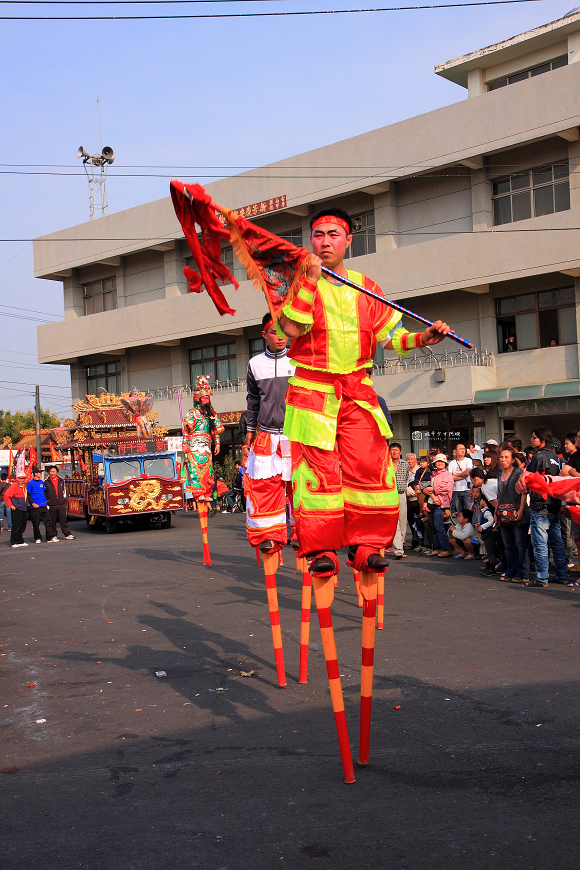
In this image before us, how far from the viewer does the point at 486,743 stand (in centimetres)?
413

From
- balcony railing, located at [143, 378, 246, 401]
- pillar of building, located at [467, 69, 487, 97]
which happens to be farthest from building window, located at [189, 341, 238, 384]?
pillar of building, located at [467, 69, 487, 97]

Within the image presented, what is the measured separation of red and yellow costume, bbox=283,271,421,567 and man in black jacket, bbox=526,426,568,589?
5.86 m

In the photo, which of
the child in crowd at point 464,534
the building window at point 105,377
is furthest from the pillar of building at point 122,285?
the child in crowd at point 464,534

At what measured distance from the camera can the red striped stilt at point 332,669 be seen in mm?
3689

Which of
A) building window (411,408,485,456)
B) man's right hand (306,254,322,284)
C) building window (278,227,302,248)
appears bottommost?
building window (411,408,485,456)

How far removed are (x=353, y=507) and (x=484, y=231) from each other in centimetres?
→ 2236

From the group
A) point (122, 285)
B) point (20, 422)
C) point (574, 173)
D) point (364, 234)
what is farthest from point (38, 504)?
point (20, 422)

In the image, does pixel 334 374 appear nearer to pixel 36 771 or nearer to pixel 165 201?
pixel 36 771

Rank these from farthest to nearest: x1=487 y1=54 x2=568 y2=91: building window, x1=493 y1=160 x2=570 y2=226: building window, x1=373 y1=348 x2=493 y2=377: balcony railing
Result: x1=373 y1=348 x2=493 y2=377: balcony railing → x1=487 y1=54 x2=568 y2=91: building window → x1=493 y1=160 x2=570 y2=226: building window

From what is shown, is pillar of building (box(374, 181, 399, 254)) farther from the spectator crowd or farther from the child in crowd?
the child in crowd

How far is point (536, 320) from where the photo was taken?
82.1 feet

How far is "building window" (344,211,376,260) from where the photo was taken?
28.9 m

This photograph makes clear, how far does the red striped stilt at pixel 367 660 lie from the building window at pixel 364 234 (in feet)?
83.7

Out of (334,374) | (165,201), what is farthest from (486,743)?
(165,201)
